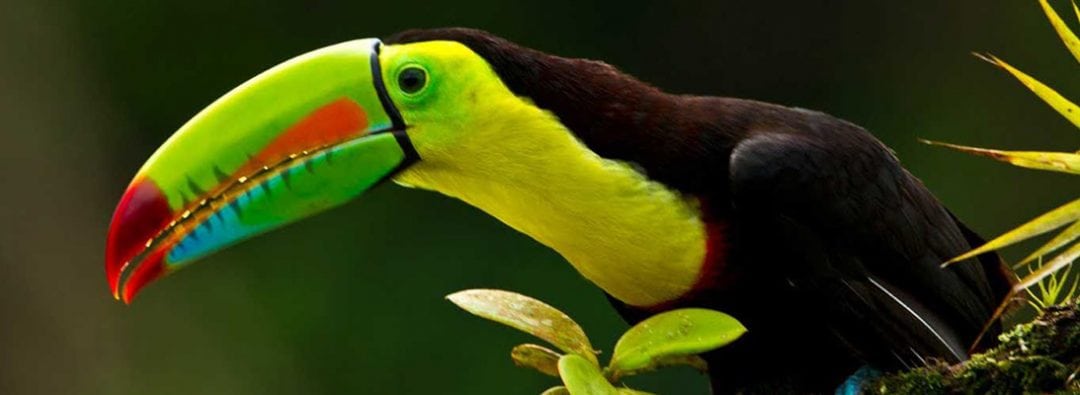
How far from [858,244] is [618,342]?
1.04 ft

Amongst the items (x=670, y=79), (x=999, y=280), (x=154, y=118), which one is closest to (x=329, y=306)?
(x=154, y=118)

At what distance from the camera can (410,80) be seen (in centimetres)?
184

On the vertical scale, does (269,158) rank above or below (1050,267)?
above

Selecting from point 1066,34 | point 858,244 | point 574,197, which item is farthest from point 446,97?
point 1066,34

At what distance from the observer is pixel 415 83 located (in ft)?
6.04

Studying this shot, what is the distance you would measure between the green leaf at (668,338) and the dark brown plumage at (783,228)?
0.52 feet

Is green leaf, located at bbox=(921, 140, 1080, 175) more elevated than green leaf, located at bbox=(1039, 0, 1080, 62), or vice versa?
green leaf, located at bbox=(1039, 0, 1080, 62)

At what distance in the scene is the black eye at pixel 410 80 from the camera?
1834 mm

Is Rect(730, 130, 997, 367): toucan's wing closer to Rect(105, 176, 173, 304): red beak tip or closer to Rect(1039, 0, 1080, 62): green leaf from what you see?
Rect(1039, 0, 1080, 62): green leaf

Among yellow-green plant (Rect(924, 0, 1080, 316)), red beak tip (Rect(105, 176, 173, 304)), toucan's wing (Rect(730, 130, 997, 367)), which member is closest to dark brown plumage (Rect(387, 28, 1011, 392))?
toucan's wing (Rect(730, 130, 997, 367))

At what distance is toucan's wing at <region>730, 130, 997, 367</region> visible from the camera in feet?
6.02

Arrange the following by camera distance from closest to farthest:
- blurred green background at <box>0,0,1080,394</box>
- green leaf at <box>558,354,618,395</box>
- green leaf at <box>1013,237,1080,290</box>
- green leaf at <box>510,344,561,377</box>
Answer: green leaf at <box>1013,237,1080,290</box> → green leaf at <box>558,354,618,395</box> → green leaf at <box>510,344,561,377</box> → blurred green background at <box>0,0,1080,394</box>

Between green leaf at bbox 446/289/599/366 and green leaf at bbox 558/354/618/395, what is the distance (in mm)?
54

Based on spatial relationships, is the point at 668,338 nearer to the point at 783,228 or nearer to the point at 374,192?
the point at 783,228
